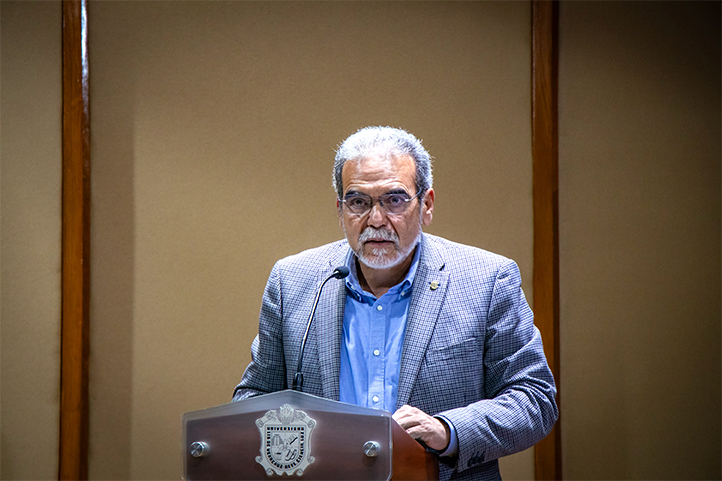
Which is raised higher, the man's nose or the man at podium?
the man's nose

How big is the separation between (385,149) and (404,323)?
1.58 feet

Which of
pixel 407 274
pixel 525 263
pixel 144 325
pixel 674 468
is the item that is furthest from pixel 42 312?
pixel 674 468

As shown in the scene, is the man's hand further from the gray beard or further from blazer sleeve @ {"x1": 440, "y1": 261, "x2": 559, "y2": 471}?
the gray beard

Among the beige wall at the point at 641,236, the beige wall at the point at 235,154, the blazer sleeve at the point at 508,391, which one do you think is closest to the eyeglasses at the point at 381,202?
the blazer sleeve at the point at 508,391

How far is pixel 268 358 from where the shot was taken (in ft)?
5.59

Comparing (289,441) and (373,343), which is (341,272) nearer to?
(373,343)

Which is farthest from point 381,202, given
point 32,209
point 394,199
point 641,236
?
point 32,209

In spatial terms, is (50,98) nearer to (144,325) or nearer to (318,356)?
(144,325)

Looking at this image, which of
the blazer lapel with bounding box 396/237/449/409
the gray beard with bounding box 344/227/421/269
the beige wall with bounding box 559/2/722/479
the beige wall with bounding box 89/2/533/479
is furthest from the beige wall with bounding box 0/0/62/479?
the beige wall with bounding box 559/2/722/479

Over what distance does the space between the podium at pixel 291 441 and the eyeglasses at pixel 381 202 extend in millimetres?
659

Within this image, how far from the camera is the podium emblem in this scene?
1086mm

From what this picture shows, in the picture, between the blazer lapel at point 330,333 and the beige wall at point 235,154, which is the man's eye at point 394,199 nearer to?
the blazer lapel at point 330,333

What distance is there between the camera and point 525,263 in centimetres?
263

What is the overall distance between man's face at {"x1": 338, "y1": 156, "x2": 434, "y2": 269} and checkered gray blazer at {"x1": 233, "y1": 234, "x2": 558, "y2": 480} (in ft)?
0.35
